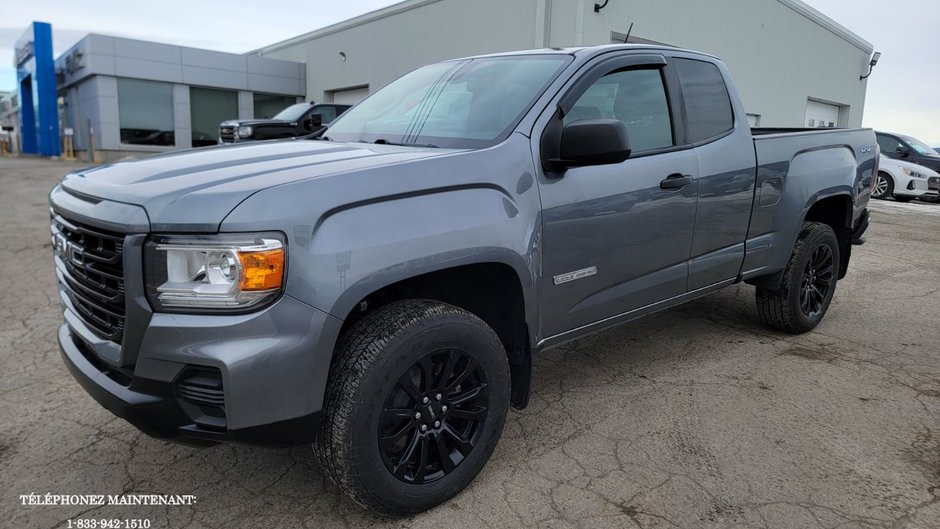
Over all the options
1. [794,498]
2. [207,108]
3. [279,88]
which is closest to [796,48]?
[279,88]

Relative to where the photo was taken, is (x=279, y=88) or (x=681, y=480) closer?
(x=681, y=480)

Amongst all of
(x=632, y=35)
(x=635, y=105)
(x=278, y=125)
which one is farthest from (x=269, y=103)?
(x=635, y=105)

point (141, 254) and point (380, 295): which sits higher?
point (141, 254)

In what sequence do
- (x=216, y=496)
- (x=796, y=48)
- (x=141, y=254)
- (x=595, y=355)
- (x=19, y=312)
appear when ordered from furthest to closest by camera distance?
(x=796, y=48), (x=19, y=312), (x=595, y=355), (x=216, y=496), (x=141, y=254)

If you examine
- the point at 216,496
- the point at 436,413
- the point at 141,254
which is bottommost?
the point at 216,496

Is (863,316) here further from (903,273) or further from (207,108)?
(207,108)

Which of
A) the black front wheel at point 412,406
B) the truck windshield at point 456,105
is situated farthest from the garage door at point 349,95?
the black front wheel at point 412,406

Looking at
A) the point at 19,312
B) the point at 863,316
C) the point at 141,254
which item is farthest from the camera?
the point at 863,316

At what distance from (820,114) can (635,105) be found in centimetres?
2537

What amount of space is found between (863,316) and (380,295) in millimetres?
4660

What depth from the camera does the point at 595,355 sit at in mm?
4324

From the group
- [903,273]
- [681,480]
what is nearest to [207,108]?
[903,273]

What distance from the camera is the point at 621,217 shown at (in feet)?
10.1

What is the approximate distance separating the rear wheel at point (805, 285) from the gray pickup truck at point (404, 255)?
0.94 metres
